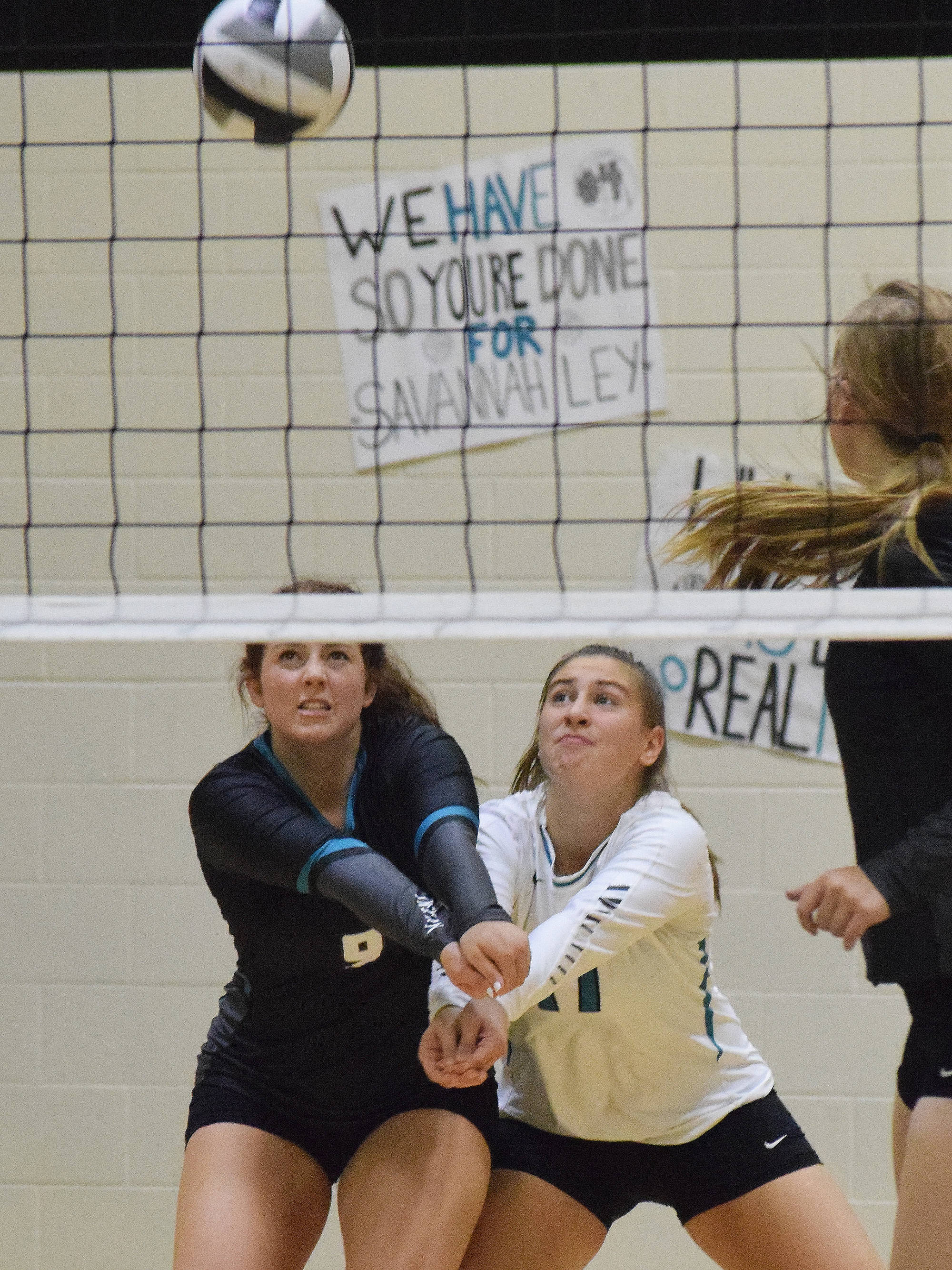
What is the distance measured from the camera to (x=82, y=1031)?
3.57m

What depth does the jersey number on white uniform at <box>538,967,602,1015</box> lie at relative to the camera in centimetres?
219

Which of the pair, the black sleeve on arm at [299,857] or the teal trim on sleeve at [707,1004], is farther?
the teal trim on sleeve at [707,1004]

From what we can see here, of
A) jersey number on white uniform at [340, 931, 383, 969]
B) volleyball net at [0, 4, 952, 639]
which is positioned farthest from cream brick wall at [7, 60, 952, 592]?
jersey number on white uniform at [340, 931, 383, 969]

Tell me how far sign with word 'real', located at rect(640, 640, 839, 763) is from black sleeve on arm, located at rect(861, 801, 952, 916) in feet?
5.33

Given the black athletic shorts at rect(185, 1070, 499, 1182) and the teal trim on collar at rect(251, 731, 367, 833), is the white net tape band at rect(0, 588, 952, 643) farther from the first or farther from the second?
the black athletic shorts at rect(185, 1070, 499, 1182)

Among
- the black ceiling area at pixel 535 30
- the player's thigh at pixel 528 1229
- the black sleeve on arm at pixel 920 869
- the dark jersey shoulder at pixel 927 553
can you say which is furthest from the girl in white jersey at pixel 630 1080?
the black ceiling area at pixel 535 30

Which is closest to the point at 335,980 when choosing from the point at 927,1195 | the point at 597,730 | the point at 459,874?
the point at 459,874

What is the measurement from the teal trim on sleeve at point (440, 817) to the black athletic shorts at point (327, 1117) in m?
0.37

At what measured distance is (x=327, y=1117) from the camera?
7.14 ft

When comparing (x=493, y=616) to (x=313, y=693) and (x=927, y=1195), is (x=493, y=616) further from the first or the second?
(x=927, y=1195)

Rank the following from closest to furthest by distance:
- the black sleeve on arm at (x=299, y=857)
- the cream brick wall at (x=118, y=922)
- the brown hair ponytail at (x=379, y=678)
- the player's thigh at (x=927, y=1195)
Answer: the player's thigh at (x=927, y=1195)
the black sleeve on arm at (x=299, y=857)
the brown hair ponytail at (x=379, y=678)
the cream brick wall at (x=118, y=922)

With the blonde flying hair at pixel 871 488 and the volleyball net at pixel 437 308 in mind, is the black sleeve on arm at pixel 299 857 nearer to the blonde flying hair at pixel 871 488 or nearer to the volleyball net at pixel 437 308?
the blonde flying hair at pixel 871 488

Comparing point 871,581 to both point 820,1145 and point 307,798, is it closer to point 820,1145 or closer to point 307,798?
point 307,798

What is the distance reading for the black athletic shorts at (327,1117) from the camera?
2.17 meters
